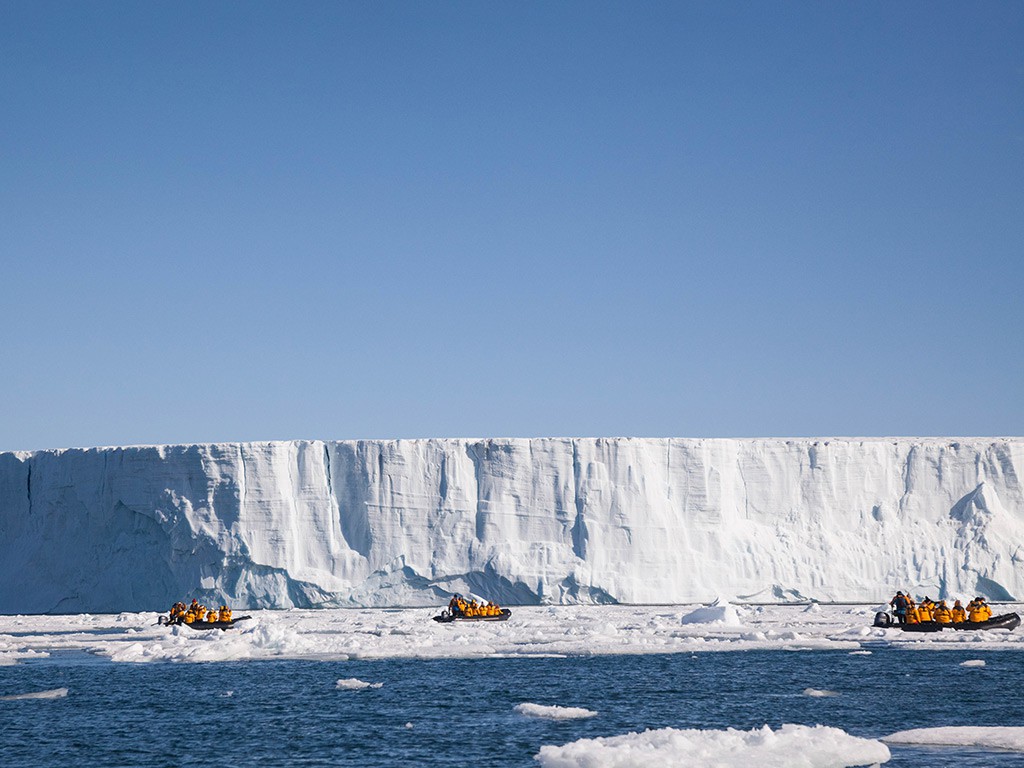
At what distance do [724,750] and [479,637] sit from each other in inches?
338

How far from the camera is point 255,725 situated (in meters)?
10.6

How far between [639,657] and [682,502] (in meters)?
8.88

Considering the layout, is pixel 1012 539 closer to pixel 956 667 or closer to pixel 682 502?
pixel 682 502

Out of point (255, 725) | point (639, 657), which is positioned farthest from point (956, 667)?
point (255, 725)

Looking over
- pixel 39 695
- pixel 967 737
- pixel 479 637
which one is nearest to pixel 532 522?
pixel 479 637

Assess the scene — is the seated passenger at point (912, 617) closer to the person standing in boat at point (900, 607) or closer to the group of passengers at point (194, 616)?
the person standing in boat at point (900, 607)

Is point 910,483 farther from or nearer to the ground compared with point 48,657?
farther from the ground

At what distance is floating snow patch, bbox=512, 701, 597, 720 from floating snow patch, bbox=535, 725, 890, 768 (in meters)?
1.77

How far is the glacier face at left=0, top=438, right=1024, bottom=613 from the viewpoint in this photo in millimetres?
23078

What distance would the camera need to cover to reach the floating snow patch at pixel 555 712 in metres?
10.6

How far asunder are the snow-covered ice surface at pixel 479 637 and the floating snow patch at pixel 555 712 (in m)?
4.34

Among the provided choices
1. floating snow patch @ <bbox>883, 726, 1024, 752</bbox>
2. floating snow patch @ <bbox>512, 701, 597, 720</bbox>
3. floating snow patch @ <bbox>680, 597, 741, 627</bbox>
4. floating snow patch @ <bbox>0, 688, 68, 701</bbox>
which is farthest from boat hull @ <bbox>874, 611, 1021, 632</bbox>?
floating snow patch @ <bbox>0, 688, 68, 701</bbox>

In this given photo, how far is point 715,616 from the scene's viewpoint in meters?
18.6

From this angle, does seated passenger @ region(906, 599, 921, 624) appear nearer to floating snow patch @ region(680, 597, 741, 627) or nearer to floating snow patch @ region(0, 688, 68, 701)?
floating snow patch @ region(680, 597, 741, 627)
